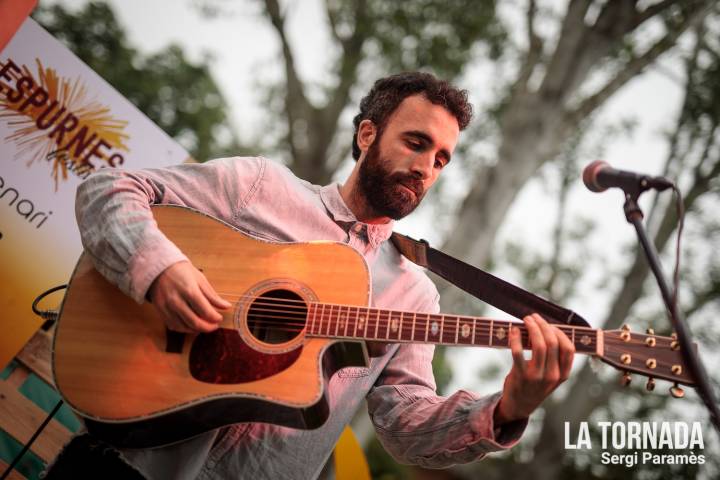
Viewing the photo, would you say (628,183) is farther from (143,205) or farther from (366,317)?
(143,205)

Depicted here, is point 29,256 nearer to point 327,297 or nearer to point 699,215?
point 327,297

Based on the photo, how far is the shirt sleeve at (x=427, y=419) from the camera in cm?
188

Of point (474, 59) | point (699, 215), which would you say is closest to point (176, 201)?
point (474, 59)

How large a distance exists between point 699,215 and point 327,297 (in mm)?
12257

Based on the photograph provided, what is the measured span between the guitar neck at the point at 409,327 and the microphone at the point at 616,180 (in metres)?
0.56

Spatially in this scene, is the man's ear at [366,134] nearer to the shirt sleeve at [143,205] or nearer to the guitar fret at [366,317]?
the shirt sleeve at [143,205]

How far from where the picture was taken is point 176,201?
7.71ft

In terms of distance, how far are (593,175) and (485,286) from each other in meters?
0.73

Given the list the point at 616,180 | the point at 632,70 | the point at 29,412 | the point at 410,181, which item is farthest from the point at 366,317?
the point at 632,70

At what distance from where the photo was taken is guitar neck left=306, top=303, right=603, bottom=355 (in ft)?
6.11

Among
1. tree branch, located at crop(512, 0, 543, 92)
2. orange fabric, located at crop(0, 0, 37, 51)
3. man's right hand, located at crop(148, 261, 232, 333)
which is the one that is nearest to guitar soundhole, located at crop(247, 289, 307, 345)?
man's right hand, located at crop(148, 261, 232, 333)

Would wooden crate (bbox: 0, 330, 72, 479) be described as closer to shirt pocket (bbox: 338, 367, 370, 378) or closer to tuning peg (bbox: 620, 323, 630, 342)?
shirt pocket (bbox: 338, 367, 370, 378)

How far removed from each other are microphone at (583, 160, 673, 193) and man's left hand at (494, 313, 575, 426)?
63 cm

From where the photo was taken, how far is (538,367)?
175 centimetres
